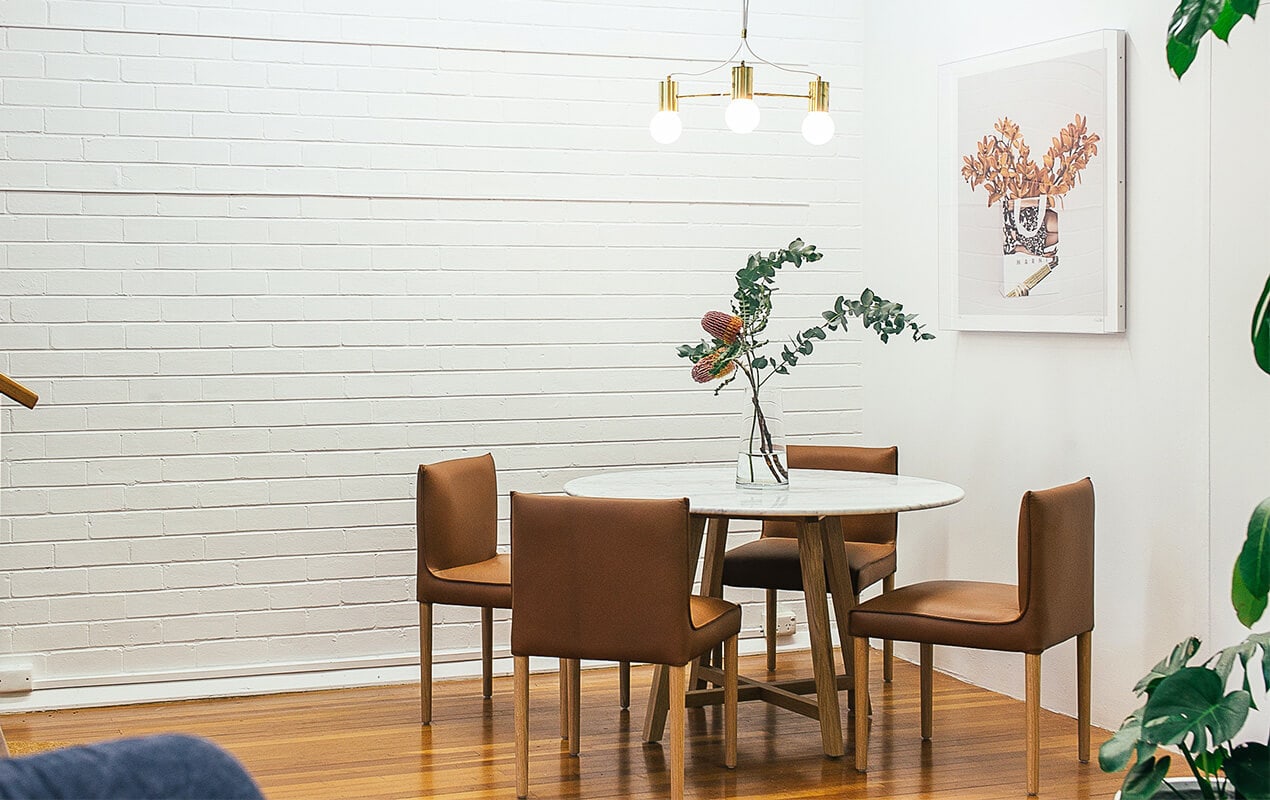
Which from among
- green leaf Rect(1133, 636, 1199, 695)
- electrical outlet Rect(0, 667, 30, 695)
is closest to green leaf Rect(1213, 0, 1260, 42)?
green leaf Rect(1133, 636, 1199, 695)

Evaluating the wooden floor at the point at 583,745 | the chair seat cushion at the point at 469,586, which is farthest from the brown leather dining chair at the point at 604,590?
the chair seat cushion at the point at 469,586

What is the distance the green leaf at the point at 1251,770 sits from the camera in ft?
8.49

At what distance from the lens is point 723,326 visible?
4.00m

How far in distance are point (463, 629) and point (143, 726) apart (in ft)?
3.81

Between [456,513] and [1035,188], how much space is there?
210 cm

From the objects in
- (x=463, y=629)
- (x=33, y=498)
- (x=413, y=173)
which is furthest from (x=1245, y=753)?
(x=33, y=498)

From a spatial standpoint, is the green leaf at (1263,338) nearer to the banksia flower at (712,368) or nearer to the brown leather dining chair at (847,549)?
the banksia flower at (712,368)

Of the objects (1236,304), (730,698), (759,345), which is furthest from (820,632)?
(1236,304)

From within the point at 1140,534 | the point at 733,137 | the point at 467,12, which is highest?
the point at 467,12

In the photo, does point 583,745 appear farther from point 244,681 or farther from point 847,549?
point 244,681

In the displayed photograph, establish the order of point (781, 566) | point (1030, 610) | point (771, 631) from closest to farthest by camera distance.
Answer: point (1030, 610)
point (781, 566)
point (771, 631)

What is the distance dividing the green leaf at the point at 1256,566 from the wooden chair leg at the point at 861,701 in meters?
1.32

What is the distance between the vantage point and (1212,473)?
373 cm

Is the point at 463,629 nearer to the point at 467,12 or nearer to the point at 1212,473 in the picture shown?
the point at 467,12
